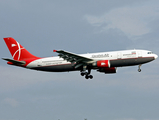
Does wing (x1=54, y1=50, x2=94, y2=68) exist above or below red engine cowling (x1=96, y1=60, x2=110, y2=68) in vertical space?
above

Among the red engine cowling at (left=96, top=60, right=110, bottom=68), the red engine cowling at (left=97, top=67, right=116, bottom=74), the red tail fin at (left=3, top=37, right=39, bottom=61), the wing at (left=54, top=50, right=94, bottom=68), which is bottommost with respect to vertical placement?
the red engine cowling at (left=97, top=67, right=116, bottom=74)

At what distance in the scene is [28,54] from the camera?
59.2 m

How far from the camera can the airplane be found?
52.5m

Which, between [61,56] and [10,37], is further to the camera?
[10,37]

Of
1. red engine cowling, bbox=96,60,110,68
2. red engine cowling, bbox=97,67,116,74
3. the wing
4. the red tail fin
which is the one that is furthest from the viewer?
the red tail fin

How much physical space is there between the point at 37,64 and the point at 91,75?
994cm

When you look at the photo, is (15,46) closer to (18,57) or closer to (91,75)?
(18,57)

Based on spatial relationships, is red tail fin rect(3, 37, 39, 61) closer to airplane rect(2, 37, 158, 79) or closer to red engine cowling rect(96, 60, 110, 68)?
airplane rect(2, 37, 158, 79)

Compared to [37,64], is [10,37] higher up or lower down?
higher up

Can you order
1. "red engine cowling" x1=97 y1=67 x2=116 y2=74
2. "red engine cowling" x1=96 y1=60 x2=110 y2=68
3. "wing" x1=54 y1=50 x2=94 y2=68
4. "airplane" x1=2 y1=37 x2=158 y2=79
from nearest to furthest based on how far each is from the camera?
"wing" x1=54 y1=50 x2=94 y2=68 < "red engine cowling" x1=96 y1=60 x2=110 y2=68 < "airplane" x1=2 y1=37 x2=158 y2=79 < "red engine cowling" x1=97 y1=67 x2=116 y2=74

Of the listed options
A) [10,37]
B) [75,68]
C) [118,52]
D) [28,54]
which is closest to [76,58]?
[75,68]

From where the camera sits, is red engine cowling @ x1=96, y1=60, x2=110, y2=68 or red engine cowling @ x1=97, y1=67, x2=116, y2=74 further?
red engine cowling @ x1=97, y1=67, x2=116, y2=74

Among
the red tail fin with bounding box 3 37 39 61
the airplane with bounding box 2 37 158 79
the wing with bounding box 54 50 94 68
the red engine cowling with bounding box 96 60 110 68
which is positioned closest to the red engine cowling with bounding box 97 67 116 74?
the airplane with bounding box 2 37 158 79

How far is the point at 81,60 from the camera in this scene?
53.4 meters
